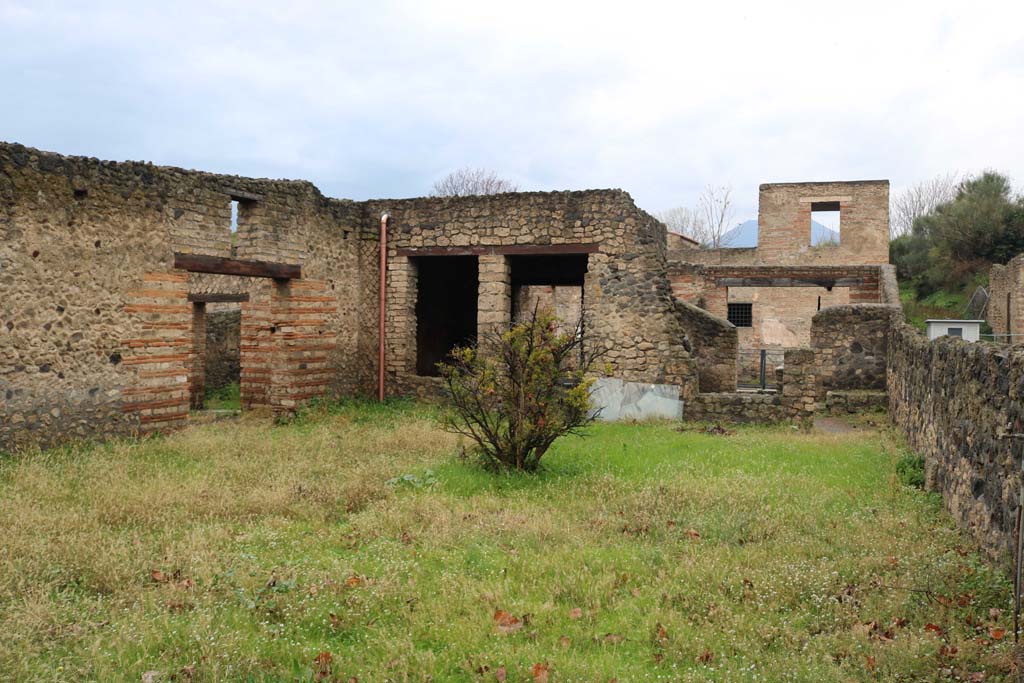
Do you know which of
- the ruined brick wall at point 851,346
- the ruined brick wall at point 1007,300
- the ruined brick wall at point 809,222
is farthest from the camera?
the ruined brick wall at point 809,222

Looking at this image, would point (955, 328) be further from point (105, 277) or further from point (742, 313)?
point (105, 277)

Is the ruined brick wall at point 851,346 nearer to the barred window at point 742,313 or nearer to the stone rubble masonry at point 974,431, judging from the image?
the stone rubble masonry at point 974,431

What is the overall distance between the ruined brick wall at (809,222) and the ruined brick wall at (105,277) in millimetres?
18842

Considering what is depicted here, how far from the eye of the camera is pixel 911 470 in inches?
311

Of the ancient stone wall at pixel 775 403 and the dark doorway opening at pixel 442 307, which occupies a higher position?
the dark doorway opening at pixel 442 307

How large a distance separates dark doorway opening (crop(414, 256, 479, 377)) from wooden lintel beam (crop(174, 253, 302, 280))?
11.5 feet

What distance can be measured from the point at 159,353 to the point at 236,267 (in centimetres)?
173

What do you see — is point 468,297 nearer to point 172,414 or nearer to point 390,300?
point 390,300

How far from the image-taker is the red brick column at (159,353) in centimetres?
996

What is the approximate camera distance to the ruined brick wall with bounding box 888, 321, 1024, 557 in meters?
4.56

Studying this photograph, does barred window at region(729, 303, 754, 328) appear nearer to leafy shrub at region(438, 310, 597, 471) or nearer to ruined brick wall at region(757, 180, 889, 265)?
ruined brick wall at region(757, 180, 889, 265)

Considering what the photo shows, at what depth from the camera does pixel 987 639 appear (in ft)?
12.6

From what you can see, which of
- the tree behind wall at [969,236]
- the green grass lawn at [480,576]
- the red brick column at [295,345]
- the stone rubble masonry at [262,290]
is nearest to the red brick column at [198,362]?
the stone rubble masonry at [262,290]

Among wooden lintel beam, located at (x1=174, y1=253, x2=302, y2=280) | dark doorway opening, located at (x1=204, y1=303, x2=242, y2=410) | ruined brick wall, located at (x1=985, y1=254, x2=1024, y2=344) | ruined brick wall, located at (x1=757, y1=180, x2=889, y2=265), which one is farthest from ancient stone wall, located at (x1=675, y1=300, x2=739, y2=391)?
ruined brick wall, located at (x1=757, y1=180, x2=889, y2=265)
